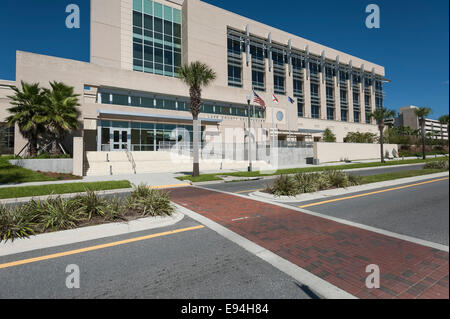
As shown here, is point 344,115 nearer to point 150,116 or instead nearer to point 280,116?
point 280,116

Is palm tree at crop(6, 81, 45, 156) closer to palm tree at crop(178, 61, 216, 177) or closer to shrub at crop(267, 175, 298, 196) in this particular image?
palm tree at crop(178, 61, 216, 177)

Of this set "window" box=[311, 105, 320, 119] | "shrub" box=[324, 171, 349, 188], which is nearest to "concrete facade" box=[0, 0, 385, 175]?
"window" box=[311, 105, 320, 119]

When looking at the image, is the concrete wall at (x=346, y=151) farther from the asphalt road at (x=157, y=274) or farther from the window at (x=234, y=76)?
the asphalt road at (x=157, y=274)

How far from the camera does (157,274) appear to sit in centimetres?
355

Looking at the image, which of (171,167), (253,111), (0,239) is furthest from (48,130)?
(253,111)

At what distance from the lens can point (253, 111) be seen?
4044 cm

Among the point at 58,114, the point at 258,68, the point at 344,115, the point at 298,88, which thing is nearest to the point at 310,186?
the point at 58,114

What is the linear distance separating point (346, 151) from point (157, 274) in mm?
38702

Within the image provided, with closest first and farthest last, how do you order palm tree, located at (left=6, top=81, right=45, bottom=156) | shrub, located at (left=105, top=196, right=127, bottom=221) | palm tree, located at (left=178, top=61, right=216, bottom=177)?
shrub, located at (left=105, top=196, right=127, bottom=221)
palm tree, located at (left=178, top=61, right=216, bottom=177)
palm tree, located at (left=6, top=81, right=45, bottom=156)

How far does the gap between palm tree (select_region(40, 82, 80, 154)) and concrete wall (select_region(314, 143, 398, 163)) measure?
30388mm

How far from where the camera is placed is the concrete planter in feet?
58.4

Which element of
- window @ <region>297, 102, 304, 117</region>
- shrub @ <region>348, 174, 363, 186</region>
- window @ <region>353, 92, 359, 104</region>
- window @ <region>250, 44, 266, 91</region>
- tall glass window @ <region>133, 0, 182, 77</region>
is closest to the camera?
shrub @ <region>348, 174, 363, 186</region>
